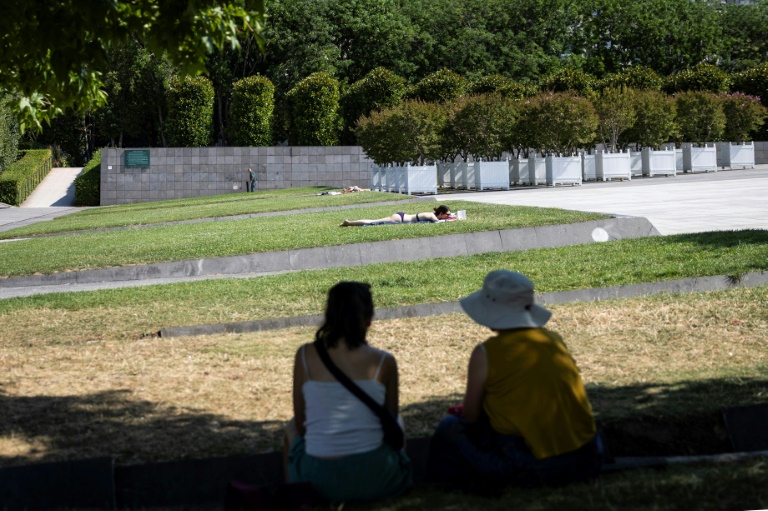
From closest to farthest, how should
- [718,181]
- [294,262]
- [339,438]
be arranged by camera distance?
[339,438]
[294,262]
[718,181]

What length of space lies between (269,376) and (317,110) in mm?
39820

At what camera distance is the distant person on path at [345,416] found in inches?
168

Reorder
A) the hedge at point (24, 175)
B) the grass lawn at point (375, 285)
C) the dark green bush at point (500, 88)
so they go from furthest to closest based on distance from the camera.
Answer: the dark green bush at point (500, 88) < the hedge at point (24, 175) < the grass lawn at point (375, 285)

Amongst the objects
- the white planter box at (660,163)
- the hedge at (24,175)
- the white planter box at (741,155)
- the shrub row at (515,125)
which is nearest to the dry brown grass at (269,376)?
the shrub row at (515,125)

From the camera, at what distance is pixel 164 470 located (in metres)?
4.88

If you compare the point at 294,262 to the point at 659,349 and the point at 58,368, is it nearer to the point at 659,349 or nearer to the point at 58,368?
the point at 58,368

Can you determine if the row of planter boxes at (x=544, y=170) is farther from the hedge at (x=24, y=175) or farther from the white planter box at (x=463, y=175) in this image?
the hedge at (x=24, y=175)

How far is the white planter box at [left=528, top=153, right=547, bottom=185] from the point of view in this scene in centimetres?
3612

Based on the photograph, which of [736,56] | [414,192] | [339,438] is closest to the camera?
[339,438]

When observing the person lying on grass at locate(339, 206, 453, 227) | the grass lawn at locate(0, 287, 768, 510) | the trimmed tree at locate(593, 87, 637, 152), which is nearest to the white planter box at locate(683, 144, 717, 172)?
the trimmed tree at locate(593, 87, 637, 152)

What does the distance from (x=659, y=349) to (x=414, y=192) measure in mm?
26643

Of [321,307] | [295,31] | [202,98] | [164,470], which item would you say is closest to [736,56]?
[295,31]

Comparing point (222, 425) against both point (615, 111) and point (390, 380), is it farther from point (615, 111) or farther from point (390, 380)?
point (615, 111)

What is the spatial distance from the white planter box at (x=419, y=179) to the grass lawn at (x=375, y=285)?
65.9 feet
